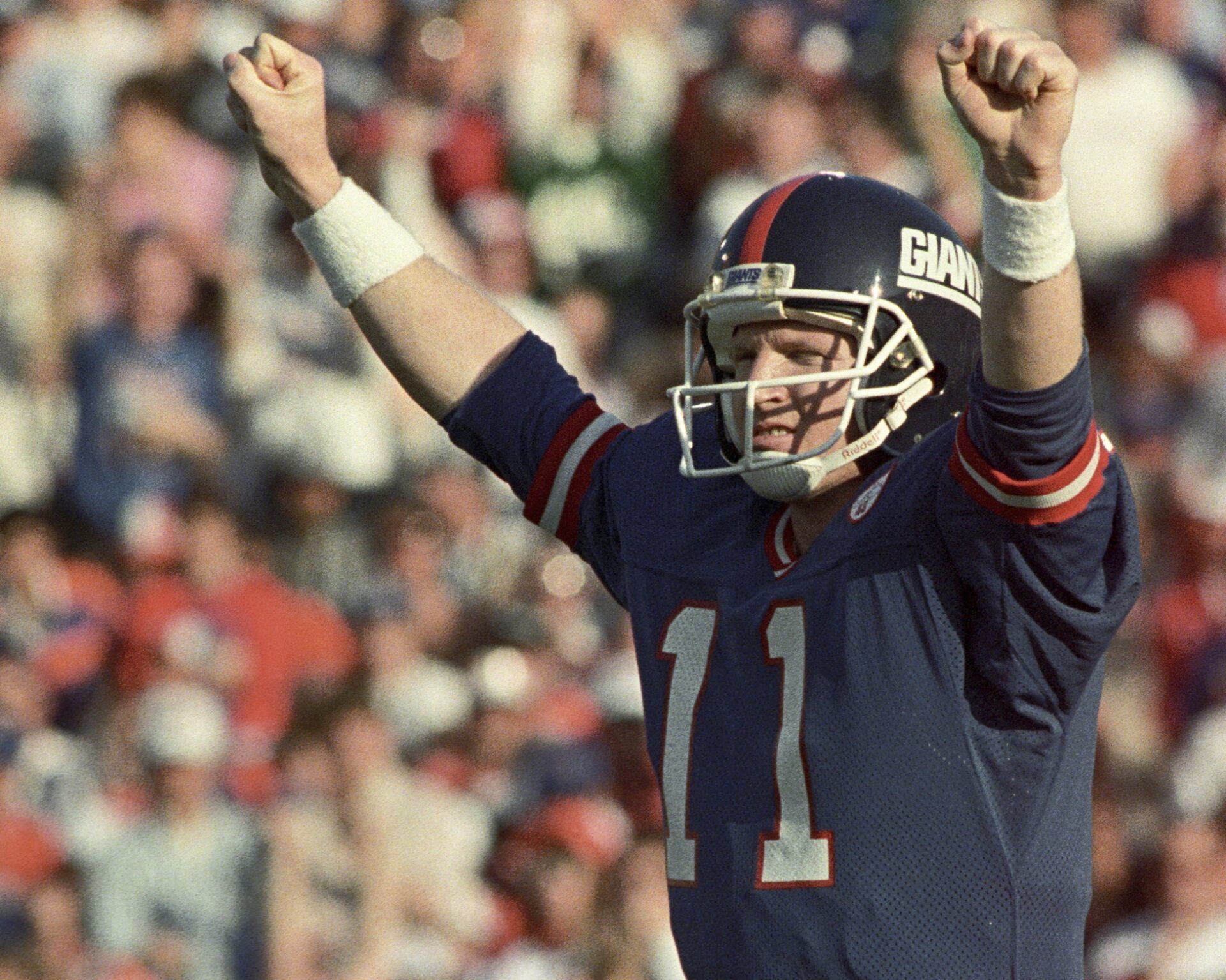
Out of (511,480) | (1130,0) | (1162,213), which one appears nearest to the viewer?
(511,480)

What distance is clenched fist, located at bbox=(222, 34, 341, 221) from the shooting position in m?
3.49

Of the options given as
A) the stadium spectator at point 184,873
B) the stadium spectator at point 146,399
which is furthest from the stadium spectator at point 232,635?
the stadium spectator at point 146,399

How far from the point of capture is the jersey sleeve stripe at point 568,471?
351 centimetres

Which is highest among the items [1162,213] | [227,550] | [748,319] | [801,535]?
[1162,213]

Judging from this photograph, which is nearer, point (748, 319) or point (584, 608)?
point (748, 319)

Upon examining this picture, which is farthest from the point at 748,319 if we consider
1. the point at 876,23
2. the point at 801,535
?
the point at 876,23

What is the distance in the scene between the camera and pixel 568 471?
11.5ft

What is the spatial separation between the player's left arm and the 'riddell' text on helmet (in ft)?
1.43

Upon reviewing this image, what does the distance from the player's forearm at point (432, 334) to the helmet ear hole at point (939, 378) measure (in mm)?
798

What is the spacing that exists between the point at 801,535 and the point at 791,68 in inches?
208

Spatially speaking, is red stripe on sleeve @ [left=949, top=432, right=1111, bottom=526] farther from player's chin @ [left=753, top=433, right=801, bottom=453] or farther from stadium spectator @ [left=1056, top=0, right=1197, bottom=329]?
stadium spectator @ [left=1056, top=0, right=1197, bottom=329]

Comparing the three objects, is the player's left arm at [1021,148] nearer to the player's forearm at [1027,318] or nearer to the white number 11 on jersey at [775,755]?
the player's forearm at [1027,318]

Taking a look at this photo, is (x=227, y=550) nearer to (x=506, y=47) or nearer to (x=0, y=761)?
(x=0, y=761)

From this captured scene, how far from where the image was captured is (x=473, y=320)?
11.9 ft
